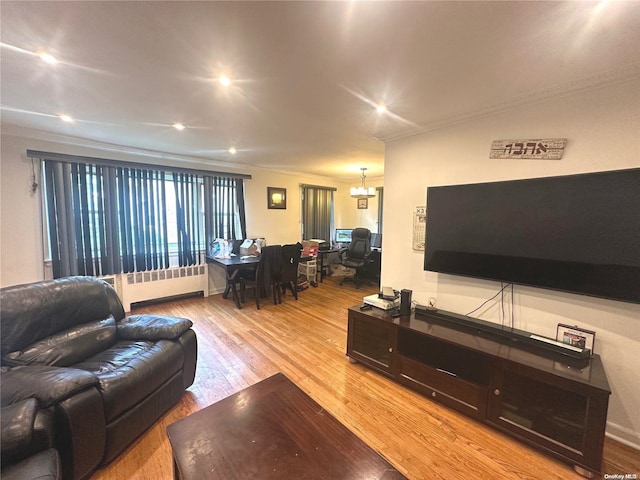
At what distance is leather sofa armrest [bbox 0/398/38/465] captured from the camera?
102 cm

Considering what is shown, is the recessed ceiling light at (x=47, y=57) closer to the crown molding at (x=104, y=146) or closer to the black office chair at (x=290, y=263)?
the crown molding at (x=104, y=146)

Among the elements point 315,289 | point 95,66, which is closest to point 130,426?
point 95,66

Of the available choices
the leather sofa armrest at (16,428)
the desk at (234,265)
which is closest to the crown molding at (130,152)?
the desk at (234,265)

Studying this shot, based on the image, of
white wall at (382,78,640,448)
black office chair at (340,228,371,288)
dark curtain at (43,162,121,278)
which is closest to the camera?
white wall at (382,78,640,448)

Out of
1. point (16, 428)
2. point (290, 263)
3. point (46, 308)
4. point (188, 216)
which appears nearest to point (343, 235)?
point (290, 263)

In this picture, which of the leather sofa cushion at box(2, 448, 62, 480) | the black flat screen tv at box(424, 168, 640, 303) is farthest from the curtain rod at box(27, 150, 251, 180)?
the black flat screen tv at box(424, 168, 640, 303)

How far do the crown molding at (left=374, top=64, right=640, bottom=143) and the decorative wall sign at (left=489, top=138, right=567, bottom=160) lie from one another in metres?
0.28

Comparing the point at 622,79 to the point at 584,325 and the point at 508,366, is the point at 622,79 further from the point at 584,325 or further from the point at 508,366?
the point at 508,366

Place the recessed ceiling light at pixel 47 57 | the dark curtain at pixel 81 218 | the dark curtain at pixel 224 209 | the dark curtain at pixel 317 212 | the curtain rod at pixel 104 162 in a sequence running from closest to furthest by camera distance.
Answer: the recessed ceiling light at pixel 47 57, the curtain rod at pixel 104 162, the dark curtain at pixel 81 218, the dark curtain at pixel 224 209, the dark curtain at pixel 317 212

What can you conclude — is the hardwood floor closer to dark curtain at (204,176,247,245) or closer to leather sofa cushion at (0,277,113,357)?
leather sofa cushion at (0,277,113,357)

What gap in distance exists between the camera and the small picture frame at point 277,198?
5.32m

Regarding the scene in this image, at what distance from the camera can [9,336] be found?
1.57m

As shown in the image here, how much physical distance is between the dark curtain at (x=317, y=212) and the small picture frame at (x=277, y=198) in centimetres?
55

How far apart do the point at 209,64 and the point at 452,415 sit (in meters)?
2.95
